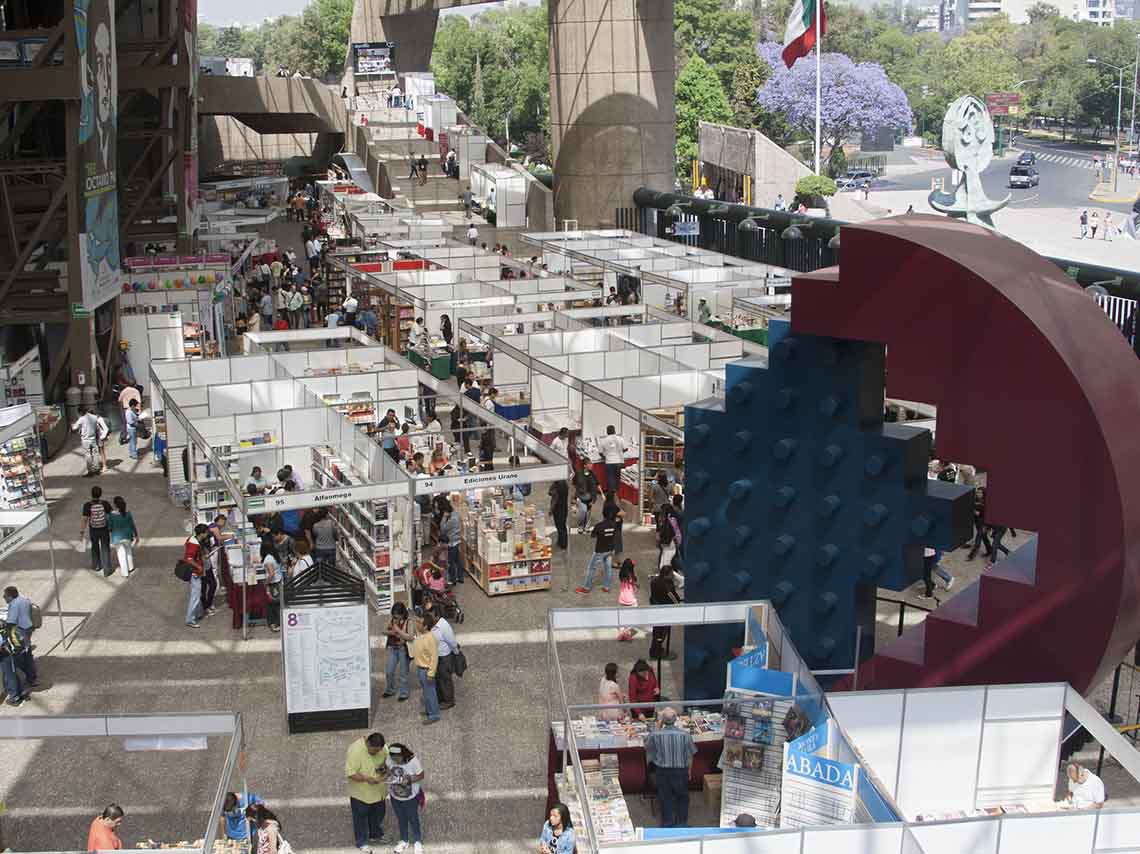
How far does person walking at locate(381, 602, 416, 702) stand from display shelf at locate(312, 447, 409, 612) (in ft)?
6.45

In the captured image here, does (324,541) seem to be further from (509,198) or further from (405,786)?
(509,198)

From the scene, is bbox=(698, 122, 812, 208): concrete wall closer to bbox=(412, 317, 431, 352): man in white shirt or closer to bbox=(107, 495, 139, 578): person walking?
bbox=(412, 317, 431, 352): man in white shirt

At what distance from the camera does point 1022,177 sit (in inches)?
3216

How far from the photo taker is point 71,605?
16.8m

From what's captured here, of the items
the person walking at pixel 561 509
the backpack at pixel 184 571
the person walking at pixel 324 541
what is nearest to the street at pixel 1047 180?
the person walking at pixel 561 509

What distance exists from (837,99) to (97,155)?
72043mm

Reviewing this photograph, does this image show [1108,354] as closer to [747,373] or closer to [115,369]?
[747,373]

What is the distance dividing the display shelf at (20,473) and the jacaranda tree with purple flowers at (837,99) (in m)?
78.8

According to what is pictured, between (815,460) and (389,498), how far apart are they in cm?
544

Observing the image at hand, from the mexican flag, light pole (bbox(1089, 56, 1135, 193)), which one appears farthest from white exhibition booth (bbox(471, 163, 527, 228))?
light pole (bbox(1089, 56, 1135, 193))

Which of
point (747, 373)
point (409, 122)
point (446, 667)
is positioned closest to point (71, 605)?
point (446, 667)

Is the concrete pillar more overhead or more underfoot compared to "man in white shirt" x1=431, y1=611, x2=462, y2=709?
more overhead

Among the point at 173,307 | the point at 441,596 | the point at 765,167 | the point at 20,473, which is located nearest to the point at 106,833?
the point at 441,596

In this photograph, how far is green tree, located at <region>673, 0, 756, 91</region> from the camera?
3984 inches
